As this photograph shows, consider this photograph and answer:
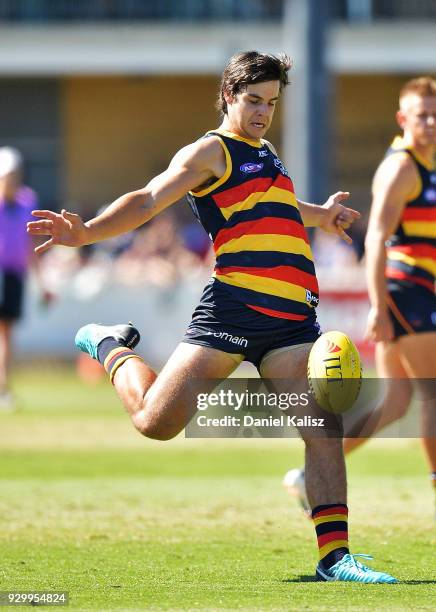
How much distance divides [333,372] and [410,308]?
6.56 feet

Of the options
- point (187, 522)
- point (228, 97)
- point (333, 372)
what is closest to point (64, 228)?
point (228, 97)

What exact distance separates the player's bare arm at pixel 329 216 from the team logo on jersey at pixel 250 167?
0.63 meters

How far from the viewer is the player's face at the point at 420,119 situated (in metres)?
8.34

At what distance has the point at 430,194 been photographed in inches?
326

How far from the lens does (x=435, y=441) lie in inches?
327

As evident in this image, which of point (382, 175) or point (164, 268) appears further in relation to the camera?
point (164, 268)

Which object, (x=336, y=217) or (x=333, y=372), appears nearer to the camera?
(x=333, y=372)

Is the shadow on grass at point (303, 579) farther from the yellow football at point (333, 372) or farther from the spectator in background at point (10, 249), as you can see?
the spectator in background at point (10, 249)

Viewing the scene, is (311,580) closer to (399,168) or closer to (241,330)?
(241,330)

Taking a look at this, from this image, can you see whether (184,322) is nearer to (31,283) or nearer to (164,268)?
(164,268)

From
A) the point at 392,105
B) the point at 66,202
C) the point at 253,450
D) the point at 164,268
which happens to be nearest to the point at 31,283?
the point at 164,268

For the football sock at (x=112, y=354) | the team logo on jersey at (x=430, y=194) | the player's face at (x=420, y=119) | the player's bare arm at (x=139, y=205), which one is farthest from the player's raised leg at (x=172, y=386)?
the player's face at (x=420, y=119)

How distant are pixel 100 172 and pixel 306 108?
1214cm

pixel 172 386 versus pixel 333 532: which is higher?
pixel 172 386
